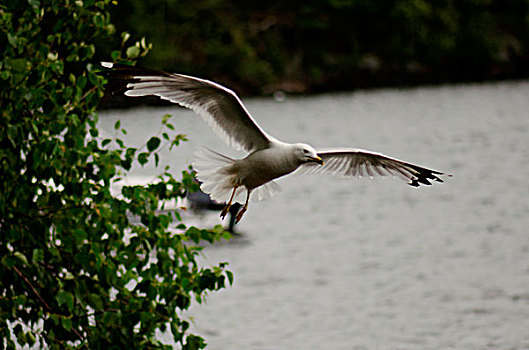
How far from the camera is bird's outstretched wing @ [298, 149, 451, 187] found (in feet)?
22.7

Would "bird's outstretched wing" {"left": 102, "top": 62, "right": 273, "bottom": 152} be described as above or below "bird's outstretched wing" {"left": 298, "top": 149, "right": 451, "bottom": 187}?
above

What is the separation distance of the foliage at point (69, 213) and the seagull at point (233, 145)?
0.19m

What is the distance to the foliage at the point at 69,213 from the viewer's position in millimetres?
6129

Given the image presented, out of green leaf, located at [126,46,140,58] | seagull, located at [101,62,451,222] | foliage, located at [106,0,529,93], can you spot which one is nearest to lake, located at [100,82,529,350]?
seagull, located at [101,62,451,222]

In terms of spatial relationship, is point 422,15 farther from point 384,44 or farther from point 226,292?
point 226,292

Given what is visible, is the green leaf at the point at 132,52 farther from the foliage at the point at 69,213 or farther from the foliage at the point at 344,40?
the foliage at the point at 344,40

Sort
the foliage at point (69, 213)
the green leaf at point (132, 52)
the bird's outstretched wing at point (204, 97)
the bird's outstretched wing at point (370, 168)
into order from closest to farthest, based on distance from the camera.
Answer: the bird's outstretched wing at point (204, 97) < the foliage at point (69, 213) < the green leaf at point (132, 52) < the bird's outstretched wing at point (370, 168)

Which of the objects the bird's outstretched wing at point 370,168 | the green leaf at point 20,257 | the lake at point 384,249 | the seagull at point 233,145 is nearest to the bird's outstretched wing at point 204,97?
the seagull at point 233,145

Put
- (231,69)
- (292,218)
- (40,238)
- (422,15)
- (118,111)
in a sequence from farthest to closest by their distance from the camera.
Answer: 1. (422,15)
2. (231,69)
3. (118,111)
4. (292,218)
5. (40,238)

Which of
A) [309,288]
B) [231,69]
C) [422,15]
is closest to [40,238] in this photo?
[309,288]

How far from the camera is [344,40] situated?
57875mm

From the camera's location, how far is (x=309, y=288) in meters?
17.9

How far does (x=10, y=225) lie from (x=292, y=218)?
18.1 m

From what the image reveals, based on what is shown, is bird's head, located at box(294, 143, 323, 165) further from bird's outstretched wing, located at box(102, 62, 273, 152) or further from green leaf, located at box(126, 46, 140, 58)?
green leaf, located at box(126, 46, 140, 58)
